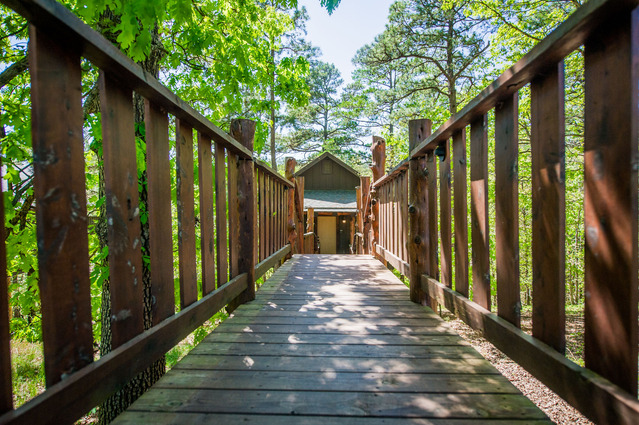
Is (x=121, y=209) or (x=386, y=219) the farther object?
(x=386, y=219)

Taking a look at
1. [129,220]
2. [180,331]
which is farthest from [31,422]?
[180,331]

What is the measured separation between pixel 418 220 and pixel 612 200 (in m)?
1.66

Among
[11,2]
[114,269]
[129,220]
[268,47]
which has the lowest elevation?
[114,269]

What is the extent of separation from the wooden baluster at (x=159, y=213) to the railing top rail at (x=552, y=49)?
136cm

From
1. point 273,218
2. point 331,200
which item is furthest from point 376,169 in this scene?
point 331,200

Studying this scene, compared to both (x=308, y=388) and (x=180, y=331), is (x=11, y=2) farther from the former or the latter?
(x=308, y=388)

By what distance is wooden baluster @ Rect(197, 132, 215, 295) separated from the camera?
5.95 feet

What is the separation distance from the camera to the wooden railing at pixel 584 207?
79cm

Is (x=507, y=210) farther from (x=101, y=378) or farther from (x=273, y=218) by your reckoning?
(x=273, y=218)

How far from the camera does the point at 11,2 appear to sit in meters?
0.73

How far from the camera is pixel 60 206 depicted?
86 cm

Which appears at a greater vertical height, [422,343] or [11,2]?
[11,2]

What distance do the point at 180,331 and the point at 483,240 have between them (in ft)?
4.62

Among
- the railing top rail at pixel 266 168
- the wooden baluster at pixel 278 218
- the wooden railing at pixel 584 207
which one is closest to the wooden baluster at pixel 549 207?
the wooden railing at pixel 584 207
